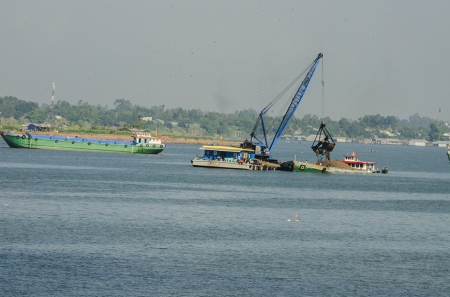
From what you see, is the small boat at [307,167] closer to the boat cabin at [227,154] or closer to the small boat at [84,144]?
the boat cabin at [227,154]

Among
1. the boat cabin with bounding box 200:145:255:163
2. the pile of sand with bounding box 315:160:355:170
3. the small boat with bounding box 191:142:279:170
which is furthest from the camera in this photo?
the pile of sand with bounding box 315:160:355:170

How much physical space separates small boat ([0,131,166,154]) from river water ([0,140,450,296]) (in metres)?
69.7

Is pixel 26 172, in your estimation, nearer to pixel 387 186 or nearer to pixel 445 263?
pixel 387 186

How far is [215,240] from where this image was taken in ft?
165

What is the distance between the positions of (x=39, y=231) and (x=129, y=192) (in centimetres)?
2976

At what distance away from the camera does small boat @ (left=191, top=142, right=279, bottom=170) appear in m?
120

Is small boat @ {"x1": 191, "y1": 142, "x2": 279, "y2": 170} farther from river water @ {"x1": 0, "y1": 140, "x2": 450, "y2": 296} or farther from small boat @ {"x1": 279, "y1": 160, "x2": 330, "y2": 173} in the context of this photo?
river water @ {"x1": 0, "y1": 140, "x2": 450, "y2": 296}

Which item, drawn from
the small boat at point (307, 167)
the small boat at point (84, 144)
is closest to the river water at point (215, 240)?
the small boat at point (307, 167)

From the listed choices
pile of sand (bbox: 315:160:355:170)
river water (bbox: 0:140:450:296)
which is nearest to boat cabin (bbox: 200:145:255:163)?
pile of sand (bbox: 315:160:355:170)

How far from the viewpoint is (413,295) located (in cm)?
3781

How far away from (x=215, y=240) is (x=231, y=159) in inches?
2775

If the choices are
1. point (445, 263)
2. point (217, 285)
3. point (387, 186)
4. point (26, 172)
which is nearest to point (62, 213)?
point (217, 285)

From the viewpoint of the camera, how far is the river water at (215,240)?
126ft

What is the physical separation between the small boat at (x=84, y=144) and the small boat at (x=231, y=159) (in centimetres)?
4224
